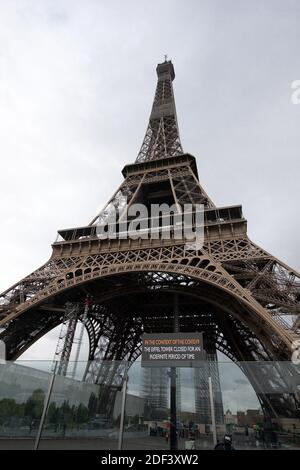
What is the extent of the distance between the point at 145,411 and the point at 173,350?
6.80ft

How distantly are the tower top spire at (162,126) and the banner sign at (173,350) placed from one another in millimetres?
24638

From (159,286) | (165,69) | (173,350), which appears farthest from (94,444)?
(165,69)

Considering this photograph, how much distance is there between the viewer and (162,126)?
127 ft

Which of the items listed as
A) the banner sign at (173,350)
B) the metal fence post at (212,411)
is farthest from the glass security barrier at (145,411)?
the banner sign at (173,350)

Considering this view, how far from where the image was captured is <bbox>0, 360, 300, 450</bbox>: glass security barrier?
23.2 feet

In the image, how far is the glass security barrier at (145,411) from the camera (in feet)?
23.2

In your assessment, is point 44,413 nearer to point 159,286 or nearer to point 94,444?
point 94,444

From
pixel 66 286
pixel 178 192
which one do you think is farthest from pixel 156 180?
pixel 66 286

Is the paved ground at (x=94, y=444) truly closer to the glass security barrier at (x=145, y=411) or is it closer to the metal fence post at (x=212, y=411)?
the glass security barrier at (x=145, y=411)

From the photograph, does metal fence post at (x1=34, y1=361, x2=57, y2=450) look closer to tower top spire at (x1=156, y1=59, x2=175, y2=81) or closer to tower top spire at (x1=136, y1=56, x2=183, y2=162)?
tower top spire at (x1=136, y1=56, x2=183, y2=162)

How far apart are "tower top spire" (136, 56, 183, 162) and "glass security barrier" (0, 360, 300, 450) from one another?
26.3 meters

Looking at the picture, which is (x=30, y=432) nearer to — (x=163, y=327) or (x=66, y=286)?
(x=66, y=286)
